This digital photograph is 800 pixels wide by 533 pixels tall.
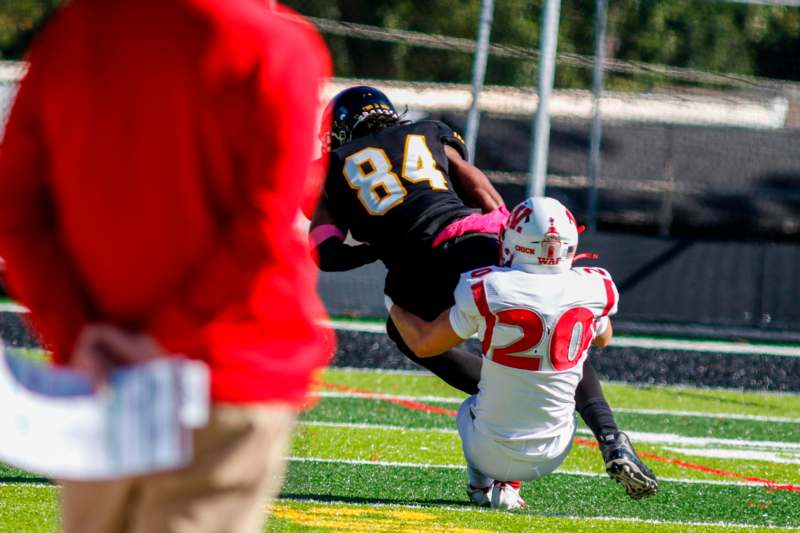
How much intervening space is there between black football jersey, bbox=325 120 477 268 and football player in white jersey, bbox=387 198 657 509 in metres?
0.56

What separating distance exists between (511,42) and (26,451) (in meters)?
17.4

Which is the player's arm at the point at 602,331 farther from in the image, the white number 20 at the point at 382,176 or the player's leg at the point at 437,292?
the white number 20 at the point at 382,176

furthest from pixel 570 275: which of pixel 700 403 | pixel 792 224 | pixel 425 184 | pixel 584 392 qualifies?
pixel 792 224

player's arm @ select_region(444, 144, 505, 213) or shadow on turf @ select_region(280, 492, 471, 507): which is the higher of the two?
player's arm @ select_region(444, 144, 505, 213)

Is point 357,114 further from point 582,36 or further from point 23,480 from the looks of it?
point 582,36

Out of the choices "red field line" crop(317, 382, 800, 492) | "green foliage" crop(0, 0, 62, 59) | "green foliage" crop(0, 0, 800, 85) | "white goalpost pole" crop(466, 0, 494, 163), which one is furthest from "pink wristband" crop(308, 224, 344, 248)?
"green foliage" crop(0, 0, 62, 59)

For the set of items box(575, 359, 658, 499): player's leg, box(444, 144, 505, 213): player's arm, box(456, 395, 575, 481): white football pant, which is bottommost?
box(456, 395, 575, 481): white football pant

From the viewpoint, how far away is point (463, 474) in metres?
5.61

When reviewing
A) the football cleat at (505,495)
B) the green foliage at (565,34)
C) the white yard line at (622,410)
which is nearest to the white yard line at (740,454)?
the white yard line at (622,410)

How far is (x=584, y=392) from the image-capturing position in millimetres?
4805

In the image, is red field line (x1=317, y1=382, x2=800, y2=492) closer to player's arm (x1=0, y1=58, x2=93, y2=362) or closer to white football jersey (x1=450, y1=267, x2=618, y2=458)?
white football jersey (x1=450, y1=267, x2=618, y2=458)

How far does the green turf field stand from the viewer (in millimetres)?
4508

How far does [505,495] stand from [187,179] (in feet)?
10.1

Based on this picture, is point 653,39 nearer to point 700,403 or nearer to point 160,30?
point 700,403
